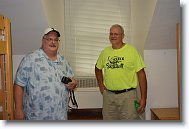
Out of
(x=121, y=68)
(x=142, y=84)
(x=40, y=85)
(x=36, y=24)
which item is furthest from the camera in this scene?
(x=36, y=24)

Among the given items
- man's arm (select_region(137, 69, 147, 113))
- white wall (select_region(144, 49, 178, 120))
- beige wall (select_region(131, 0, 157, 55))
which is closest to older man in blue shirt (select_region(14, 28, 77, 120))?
man's arm (select_region(137, 69, 147, 113))

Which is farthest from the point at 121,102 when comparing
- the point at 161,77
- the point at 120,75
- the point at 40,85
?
the point at 161,77

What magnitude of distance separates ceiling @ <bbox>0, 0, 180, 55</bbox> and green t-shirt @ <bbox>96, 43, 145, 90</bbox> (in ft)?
1.28

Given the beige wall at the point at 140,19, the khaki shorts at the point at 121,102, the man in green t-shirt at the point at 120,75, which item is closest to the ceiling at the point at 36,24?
the beige wall at the point at 140,19

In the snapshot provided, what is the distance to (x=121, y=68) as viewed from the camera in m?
1.33

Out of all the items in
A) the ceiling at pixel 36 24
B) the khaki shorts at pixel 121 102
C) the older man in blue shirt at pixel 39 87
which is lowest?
the khaki shorts at pixel 121 102

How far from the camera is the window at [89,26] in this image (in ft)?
7.13

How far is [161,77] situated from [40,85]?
1206 millimetres

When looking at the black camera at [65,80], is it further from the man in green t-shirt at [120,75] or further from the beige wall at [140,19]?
the beige wall at [140,19]

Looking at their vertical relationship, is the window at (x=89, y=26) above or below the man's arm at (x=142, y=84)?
above

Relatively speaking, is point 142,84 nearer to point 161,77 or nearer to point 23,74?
point 161,77

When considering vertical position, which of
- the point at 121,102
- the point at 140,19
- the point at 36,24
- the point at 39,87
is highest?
the point at 140,19

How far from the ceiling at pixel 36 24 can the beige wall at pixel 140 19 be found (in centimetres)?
6

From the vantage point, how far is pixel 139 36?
80.5 inches
